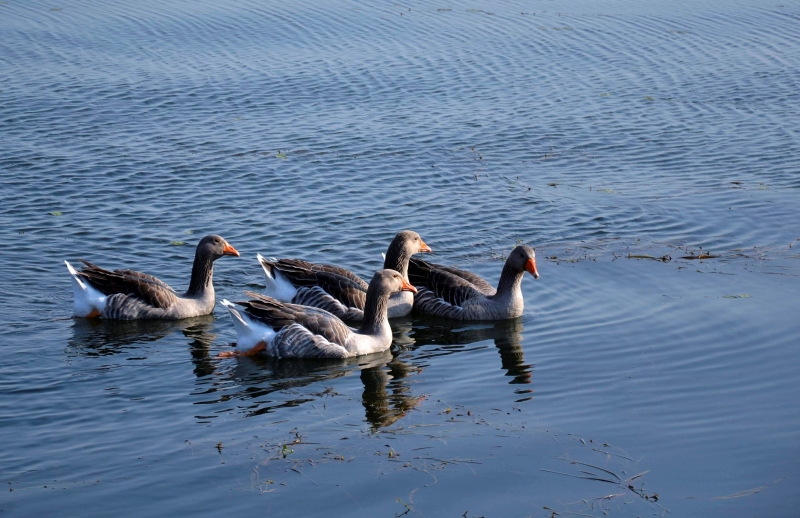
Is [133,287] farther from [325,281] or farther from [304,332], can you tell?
[304,332]

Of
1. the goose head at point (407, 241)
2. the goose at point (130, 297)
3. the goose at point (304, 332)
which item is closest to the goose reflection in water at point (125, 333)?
the goose at point (130, 297)


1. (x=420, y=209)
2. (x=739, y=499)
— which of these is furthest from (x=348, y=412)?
(x=420, y=209)

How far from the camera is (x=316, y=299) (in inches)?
566

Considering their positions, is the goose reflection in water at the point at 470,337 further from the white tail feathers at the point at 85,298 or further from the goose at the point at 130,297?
the white tail feathers at the point at 85,298

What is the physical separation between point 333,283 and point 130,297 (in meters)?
2.80

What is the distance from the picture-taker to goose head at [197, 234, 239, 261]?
1423 cm

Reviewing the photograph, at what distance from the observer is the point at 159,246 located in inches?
651

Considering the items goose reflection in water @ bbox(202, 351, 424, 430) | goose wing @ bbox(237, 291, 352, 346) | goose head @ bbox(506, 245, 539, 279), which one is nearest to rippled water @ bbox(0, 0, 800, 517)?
goose reflection in water @ bbox(202, 351, 424, 430)

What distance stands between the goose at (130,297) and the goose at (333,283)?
42.0 inches

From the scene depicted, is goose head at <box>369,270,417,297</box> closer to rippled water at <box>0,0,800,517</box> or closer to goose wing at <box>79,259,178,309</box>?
rippled water at <box>0,0,800,517</box>

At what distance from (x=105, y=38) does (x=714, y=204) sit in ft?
73.0

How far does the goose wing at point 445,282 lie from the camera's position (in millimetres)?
14453

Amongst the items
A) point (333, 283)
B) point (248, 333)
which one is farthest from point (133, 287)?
point (333, 283)

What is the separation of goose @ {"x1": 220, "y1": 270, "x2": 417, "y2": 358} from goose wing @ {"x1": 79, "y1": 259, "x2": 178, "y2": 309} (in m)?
1.52
